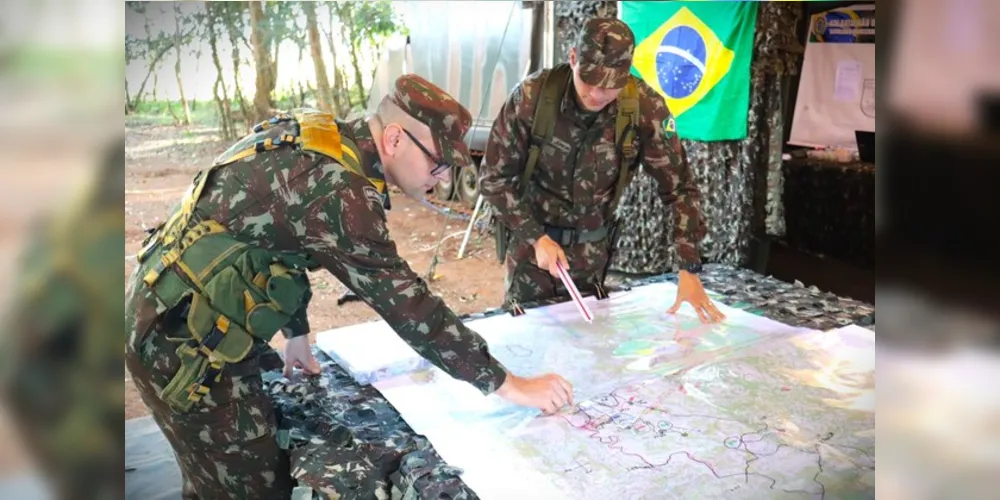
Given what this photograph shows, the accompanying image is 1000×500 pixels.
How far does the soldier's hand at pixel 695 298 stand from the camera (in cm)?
236

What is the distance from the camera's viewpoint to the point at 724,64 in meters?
4.60

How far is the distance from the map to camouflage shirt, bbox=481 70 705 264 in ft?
1.42

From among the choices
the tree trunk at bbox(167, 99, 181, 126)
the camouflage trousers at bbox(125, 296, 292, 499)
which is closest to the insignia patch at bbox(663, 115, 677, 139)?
the camouflage trousers at bbox(125, 296, 292, 499)

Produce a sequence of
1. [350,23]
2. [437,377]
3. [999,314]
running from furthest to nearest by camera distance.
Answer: [350,23] → [437,377] → [999,314]

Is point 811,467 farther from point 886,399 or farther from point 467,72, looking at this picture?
point 467,72

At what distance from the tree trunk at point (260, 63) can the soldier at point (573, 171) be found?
7.07ft

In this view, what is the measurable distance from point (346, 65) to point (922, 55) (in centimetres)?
457

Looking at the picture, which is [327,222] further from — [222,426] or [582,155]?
[582,155]

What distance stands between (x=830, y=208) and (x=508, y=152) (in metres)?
3.11

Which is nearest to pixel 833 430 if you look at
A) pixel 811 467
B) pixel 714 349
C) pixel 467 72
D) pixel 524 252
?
pixel 811 467

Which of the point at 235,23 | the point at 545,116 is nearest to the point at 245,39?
the point at 235,23

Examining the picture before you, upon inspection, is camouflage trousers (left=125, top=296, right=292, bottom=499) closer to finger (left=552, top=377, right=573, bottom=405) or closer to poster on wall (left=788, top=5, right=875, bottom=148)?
finger (left=552, top=377, right=573, bottom=405)

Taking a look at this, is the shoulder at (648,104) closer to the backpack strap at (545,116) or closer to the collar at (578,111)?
the collar at (578,111)

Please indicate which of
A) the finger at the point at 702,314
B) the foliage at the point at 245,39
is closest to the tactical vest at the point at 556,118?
the finger at the point at 702,314
